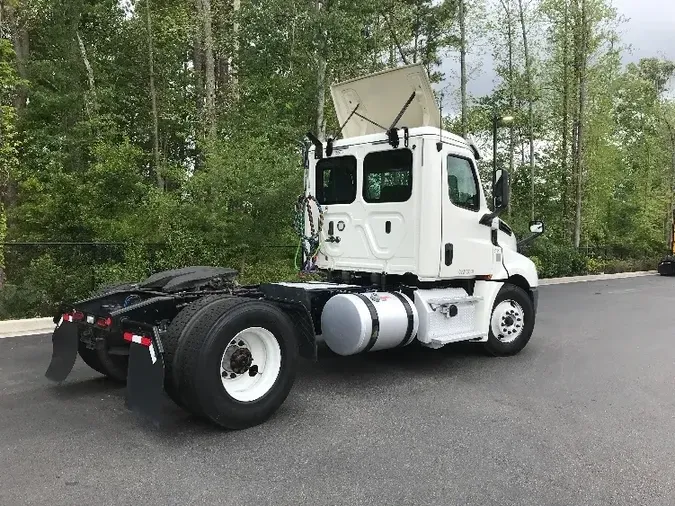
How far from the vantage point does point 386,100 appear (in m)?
6.73

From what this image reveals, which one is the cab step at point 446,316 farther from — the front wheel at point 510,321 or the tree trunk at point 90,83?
the tree trunk at point 90,83

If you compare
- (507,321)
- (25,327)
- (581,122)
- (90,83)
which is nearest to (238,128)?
(90,83)

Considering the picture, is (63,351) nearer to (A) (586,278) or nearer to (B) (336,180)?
(B) (336,180)

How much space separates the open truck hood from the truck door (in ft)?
1.97

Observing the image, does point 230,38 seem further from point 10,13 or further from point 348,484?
point 348,484

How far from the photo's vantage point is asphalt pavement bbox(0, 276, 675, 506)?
3.50 metres

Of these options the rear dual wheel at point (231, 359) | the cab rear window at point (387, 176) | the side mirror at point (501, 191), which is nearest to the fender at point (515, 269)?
the side mirror at point (501, 191)

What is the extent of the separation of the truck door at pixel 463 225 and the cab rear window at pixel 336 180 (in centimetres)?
115

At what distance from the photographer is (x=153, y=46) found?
1928 cm

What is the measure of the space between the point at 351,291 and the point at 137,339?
8.17 ft

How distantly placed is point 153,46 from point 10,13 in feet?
13.9

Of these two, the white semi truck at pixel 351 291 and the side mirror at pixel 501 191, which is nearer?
the white semi truck at pixel 351 291

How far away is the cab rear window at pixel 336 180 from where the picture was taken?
6.87 metres

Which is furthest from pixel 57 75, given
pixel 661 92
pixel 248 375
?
pixel 661 92
